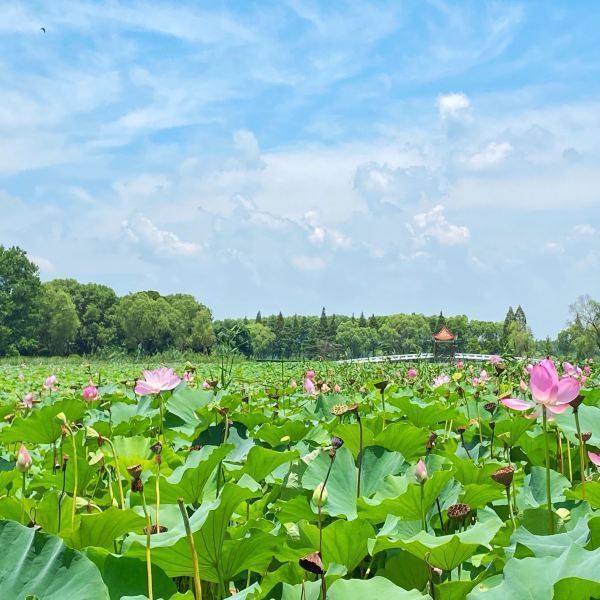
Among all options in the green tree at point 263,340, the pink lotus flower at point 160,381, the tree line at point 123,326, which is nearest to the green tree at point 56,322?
the tree line at point 123,326

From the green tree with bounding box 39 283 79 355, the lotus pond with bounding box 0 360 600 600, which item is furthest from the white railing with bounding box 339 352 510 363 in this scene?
the green tree with bounding box 39 283 79 355

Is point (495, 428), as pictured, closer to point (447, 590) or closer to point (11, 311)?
point (447, 590)

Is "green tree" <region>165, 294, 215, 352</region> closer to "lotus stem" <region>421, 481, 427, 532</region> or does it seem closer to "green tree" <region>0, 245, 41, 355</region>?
"green tree" <region>0, 245, 41, 355</region>

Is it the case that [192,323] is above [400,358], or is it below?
above

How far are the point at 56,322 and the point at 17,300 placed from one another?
909cm

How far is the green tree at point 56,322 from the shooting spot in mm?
53037

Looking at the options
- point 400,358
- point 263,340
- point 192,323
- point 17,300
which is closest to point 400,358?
point 400,358

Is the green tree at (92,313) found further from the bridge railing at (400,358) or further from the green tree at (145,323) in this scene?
the bridge railing at (400,358)

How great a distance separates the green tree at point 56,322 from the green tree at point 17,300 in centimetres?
732

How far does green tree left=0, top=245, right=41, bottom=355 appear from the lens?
43.2 metres

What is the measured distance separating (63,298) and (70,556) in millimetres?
56479

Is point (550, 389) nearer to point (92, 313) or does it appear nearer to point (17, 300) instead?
point (17, 300)

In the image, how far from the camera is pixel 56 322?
5328 cm

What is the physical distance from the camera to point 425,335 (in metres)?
93.8
